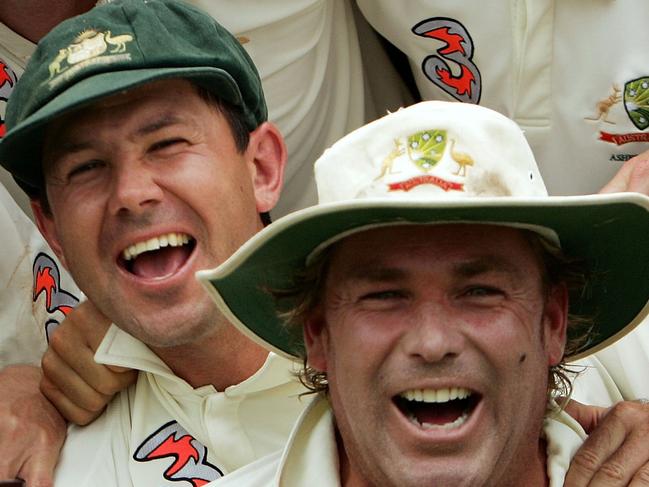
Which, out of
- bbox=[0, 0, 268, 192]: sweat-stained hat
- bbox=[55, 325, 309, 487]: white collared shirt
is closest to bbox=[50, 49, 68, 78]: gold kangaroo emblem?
bbox=[0, 0, 268, 192]: sweat-stained hat

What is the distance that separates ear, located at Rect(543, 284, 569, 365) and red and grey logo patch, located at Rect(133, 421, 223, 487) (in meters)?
0.85

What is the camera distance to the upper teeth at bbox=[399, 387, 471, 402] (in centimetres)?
240

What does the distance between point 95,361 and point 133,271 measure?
0.71 feet

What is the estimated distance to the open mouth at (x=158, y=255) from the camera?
10.3ft

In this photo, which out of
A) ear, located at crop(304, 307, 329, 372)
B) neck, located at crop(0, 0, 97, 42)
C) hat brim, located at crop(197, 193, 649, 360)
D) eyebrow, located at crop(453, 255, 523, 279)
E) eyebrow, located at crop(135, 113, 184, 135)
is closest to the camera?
hat brim, located at crop(197, 193, 649, 360)

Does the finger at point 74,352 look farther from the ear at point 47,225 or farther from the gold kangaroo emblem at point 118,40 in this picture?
the gold kangaroo emblem at point 118,40

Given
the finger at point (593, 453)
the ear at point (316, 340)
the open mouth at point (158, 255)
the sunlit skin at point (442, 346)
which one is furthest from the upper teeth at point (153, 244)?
the finger at point (593, 453)

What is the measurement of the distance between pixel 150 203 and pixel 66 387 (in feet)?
1.61

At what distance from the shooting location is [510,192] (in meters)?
2.39

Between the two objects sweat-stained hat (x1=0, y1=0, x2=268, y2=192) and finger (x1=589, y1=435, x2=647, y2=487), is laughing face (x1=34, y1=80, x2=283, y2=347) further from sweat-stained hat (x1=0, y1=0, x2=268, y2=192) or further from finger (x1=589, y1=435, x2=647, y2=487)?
finger (x1=589, y1=435, x2=647, y2=487)

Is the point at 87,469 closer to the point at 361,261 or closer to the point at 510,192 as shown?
the point at 361,261

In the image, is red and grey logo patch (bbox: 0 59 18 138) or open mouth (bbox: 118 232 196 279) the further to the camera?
red and grey logo patch (bbox: 0 59 18 138)

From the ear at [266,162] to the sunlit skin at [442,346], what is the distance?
0.83 m

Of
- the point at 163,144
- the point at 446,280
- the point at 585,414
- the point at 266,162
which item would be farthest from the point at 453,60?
the point at 446,280
